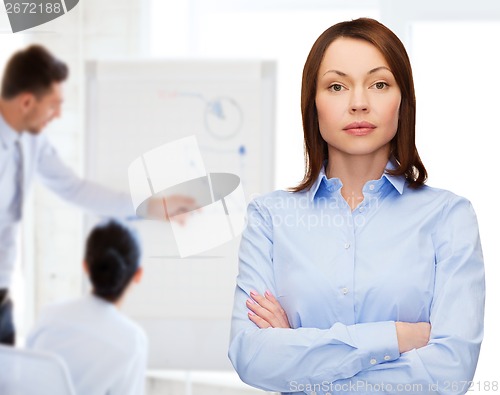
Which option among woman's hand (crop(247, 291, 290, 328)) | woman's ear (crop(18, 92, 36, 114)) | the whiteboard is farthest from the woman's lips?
woman's ear (crop(18, 92, 36, 114))

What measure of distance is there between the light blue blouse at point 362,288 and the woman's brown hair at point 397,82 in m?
0.04

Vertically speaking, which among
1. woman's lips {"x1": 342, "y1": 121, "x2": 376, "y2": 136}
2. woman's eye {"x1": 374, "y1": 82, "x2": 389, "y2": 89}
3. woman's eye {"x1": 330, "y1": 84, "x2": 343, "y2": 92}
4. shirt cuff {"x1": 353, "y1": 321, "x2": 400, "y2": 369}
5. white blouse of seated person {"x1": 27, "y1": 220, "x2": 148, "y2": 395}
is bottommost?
white blouse of seated person {"x1": 27, "y1": 220, "x2": 148, "y2": 395}

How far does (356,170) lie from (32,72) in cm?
154

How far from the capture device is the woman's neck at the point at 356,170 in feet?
5.63

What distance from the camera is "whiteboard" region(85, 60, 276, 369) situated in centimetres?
275

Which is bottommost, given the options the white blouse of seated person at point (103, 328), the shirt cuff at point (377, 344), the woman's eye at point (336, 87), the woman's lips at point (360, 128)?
the white blouse of seated person at point (103, 328)

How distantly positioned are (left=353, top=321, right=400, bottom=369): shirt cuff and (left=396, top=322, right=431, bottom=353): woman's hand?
0.02m

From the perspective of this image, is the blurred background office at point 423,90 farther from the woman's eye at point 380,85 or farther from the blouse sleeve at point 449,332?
the blouse sleeve at point 449,332

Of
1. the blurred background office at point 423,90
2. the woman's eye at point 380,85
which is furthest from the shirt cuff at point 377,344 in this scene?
the blurred background office at point 423,90

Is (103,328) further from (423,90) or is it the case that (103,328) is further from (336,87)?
(423,90)

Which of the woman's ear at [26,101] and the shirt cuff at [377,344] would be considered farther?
the woman's ear at [26,101]

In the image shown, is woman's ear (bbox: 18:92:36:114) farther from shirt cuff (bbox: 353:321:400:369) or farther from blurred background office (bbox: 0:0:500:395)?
shirt cuff (bbox: 353:321:400:369)

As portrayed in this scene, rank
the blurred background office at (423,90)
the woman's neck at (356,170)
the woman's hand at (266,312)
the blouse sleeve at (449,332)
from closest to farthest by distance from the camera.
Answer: the blouse sleeve at (449,332)
the woman's hand at (266,312)
the woman's neck at (356,170)
the blurred background office at (423,90)

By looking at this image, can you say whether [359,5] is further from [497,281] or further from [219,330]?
[219,330]
